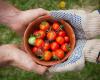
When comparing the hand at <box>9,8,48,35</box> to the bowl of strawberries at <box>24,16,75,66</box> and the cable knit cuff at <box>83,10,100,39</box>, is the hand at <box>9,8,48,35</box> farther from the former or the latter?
the cable knit cuff at <box>83,10,100,39</box>

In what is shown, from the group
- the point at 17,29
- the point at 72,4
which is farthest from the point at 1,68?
the point at 72,4

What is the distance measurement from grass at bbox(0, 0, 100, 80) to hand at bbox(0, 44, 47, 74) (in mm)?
315

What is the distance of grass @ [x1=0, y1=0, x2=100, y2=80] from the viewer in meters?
3.09

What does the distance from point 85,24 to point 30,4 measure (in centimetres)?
95

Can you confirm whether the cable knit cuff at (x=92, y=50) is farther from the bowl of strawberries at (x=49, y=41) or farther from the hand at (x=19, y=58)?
the hand at (x=19, y=58)

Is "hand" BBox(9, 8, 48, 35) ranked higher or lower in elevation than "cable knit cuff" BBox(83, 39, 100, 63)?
higher

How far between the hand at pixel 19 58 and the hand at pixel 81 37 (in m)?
0.12

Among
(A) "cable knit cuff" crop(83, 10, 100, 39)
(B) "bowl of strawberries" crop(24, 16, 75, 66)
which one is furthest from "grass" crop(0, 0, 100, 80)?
(A) "cable knit cuff" crop(83, 10, 100, 39)

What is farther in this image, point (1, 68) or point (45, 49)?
point (1, 68)

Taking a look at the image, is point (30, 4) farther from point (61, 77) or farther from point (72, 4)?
point (61, 77)

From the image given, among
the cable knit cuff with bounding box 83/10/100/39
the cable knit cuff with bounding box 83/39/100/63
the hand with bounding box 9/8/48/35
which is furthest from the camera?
the hand with bounding box 9/8/48/35

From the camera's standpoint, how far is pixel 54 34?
2.91m

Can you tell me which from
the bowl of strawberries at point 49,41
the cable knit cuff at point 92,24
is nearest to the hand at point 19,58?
the bowl of strawberries at point 49,41

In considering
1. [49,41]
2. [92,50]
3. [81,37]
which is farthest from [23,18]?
[92,50]
